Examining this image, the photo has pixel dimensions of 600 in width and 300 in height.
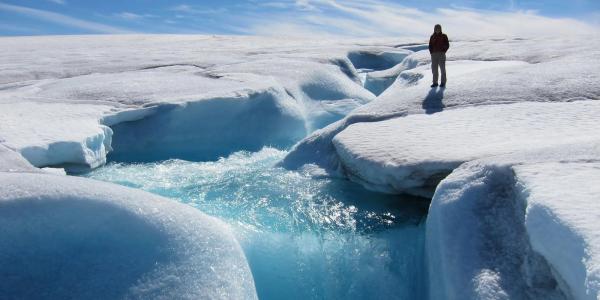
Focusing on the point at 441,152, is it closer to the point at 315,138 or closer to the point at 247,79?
the point at 315,138

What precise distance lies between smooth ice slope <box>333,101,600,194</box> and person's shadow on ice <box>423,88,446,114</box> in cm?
20

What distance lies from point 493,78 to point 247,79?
451 centimetres

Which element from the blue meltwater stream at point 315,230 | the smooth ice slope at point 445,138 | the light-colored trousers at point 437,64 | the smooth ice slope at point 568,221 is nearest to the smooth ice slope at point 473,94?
the light-colored trousers at point 437,64

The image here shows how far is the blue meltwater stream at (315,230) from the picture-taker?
3.92m

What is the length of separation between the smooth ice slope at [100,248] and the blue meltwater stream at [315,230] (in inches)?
41.6

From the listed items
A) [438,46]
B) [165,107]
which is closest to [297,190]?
[165,107]

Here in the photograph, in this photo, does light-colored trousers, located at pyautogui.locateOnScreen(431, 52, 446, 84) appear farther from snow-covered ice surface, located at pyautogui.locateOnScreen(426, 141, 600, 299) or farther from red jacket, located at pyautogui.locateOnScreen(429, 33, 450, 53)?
snow-covered ice surface, located at pyautogui.locateOnScreen(426, 141, 600, 299)

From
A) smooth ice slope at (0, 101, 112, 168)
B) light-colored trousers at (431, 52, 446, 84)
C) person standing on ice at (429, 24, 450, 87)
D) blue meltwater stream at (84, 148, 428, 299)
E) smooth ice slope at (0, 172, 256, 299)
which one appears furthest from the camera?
person standing on ice at (429, 24, 450, 87)

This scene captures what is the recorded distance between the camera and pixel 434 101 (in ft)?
21.1

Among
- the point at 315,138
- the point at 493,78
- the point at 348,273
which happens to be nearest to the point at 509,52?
the point at 493,78

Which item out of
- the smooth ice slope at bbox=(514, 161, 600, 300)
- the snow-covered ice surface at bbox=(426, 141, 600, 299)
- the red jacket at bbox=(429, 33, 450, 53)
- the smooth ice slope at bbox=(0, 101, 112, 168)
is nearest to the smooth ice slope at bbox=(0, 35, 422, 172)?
the smooth ice slope at bbox=(0, 101, 112, 168)

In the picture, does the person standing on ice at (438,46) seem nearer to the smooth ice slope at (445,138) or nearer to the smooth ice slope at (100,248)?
the smooth ice slope at (445,138)

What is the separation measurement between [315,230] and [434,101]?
2755 mm

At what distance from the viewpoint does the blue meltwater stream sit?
3.92 meters
